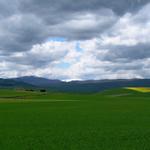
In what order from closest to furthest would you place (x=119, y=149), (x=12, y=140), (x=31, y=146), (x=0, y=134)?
(x=119, y=149) → (x=31, y=146) → (x=12, y=140) → (x=0, y=134)

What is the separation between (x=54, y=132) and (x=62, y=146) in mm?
8846

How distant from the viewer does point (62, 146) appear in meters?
27.4

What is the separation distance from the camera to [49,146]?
27609 millimetres

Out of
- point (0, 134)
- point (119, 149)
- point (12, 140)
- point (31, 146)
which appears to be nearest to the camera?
point (119, 149)

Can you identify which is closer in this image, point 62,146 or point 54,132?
point 62,146

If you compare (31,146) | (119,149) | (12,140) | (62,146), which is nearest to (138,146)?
(119,149)

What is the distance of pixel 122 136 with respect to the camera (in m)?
32.6

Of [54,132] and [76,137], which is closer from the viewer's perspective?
[76,137]

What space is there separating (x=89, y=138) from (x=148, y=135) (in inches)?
206

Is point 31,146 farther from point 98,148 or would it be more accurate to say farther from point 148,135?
point 148,135

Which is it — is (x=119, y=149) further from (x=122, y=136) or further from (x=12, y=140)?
(x=12, y=140)

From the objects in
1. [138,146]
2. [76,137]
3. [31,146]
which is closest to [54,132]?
[76,137]

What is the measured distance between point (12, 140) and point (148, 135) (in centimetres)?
1132

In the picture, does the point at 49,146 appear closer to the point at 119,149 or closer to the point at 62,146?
the point at 62,146
